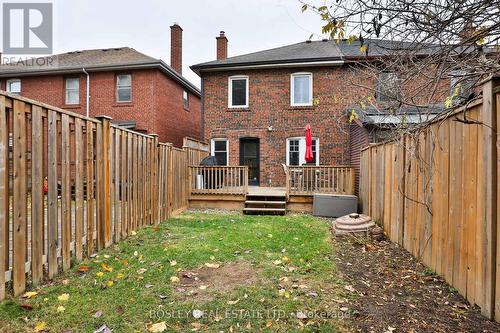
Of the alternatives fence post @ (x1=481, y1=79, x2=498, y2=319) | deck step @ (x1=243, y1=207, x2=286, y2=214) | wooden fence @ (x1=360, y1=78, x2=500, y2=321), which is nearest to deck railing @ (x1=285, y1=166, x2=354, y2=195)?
→ deck step @ (x1=243, y1=207, x2=286, y2=214)

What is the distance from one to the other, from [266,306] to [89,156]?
A: 350 centimetres

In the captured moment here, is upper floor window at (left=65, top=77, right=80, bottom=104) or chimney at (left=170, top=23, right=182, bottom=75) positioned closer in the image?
upper floor window at (left=65, top=77, right=80, bottom=104)

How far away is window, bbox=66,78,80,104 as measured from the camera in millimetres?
15531

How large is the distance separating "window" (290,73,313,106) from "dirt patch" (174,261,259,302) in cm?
1069

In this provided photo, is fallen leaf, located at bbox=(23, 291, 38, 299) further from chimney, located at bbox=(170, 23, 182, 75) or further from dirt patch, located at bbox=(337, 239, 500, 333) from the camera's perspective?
chimney, located at bbox=(170, 23, 182, 75)

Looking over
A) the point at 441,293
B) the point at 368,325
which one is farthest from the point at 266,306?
the point at 441,293

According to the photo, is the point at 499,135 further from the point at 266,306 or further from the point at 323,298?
the point at 266,306

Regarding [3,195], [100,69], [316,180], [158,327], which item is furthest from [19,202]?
[100,69]

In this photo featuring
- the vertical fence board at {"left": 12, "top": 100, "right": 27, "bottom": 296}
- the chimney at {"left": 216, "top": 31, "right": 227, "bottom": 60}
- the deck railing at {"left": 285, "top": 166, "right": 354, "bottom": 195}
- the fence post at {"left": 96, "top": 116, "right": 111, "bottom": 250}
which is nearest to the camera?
the vertical fence board at {"left": 12, "top": 100, "right": 27, "bottom": 296}

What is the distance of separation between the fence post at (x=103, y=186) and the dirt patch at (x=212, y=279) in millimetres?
1802

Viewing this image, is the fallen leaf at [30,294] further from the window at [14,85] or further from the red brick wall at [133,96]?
the window at [14,85]

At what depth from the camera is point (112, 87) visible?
15094 mm

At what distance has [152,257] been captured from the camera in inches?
179

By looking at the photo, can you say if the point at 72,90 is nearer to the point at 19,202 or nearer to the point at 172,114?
the point at 172,114
